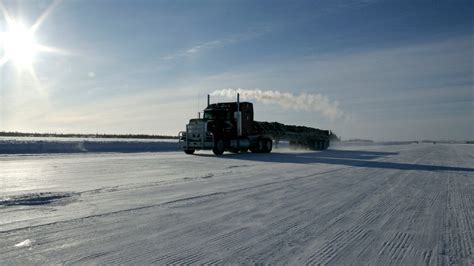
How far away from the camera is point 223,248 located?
4453mm

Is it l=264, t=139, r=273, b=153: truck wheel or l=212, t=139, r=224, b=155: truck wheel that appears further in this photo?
l=264, t=139, r=273, b=153: truck wheel

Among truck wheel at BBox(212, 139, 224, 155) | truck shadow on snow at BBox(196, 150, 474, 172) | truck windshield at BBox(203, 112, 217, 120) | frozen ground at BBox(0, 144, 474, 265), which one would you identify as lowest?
frozen ground at BBox(0, 144, 474, 265)

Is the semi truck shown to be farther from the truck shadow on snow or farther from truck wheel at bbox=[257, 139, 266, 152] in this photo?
the truck shadow on snow

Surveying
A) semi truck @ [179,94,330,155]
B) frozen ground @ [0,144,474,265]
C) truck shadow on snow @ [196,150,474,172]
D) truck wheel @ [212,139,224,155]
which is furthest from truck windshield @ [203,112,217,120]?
frozen ground @ [0,144,474,265]

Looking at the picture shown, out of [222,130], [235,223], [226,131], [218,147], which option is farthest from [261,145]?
[235,223]

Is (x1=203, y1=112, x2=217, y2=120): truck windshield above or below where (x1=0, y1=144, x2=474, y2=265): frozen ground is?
above

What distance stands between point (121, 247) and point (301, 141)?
31745mm

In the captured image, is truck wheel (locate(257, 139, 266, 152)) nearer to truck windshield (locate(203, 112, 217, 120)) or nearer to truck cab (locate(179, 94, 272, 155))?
truck cab (locate(179, 94, 272, 155))

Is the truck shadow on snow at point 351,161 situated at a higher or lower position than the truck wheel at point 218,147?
lower

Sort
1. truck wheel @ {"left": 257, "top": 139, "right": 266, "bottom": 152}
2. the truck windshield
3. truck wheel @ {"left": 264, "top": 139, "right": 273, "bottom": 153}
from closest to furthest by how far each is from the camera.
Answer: the truck windshield → truck wheel @ {"left": 257, "top": 139, "right": 266, "bottom": 152} → truck wheel @ {"left": 264, "top": 139, "right": 273, "bottom": 153}

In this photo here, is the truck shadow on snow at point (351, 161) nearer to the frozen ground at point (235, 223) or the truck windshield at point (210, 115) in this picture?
the truck windshield at point (210, 115)

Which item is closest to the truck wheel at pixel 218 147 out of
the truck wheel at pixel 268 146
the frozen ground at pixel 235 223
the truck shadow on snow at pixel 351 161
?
the truck shadow on snow at pixel 351 161

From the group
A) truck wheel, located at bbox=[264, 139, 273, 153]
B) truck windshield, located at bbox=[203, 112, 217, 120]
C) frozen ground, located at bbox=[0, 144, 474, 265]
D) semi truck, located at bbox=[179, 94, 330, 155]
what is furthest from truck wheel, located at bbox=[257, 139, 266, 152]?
frozen ground, located at bbox=[0, 144, 474, 265]

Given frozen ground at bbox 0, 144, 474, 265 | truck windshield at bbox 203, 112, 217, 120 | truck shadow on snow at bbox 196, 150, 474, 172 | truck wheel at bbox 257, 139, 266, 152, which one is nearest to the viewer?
frozen ground at bbox 0, 144, 474, 265
